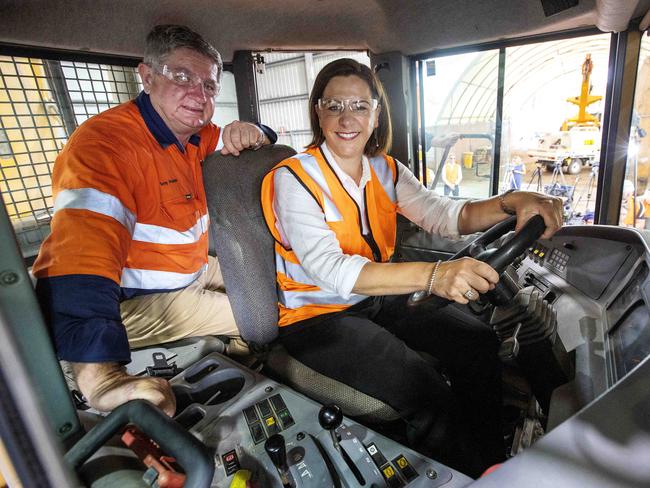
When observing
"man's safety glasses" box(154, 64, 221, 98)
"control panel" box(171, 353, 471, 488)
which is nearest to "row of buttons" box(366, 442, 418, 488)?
"control panel" box(171, 353, 471, 488)

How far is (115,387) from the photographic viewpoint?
84cm

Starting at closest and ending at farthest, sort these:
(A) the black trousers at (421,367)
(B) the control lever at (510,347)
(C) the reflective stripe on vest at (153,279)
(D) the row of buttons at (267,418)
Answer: (D) the row of buttons at (267,418) → (A) the black trousers at (421,367) → (B) the control lever at (510,347) → (C) the reflective stripe on vest at (153,279)

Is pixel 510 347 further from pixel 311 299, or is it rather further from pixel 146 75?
pixel 146 75

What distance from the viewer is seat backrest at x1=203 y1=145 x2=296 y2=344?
4.35ft

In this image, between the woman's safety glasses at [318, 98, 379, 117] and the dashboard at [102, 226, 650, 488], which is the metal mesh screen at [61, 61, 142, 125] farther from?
the dashboard at [102, 226, 650, 488]

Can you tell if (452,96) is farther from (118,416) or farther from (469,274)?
(118,416)

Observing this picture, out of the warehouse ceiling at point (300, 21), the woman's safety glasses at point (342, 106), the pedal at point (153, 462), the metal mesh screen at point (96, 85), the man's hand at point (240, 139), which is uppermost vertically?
the warehouse ceiling at point (300, 21)

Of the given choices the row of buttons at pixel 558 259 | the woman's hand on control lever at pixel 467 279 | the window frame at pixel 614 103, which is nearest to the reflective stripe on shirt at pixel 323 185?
the woman's hand on control lever at pixel 467 279

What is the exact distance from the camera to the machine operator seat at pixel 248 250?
132cm

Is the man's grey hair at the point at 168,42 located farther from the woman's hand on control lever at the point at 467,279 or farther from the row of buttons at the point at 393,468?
the row of buttons at the point at 393,468

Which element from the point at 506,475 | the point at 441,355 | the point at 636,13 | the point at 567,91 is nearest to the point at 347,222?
the point at 441,355

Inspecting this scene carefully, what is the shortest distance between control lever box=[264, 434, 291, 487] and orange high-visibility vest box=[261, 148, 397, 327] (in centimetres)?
57

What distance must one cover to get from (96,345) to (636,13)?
255cm

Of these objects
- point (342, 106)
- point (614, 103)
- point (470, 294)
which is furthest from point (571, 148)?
point (470, 294)
